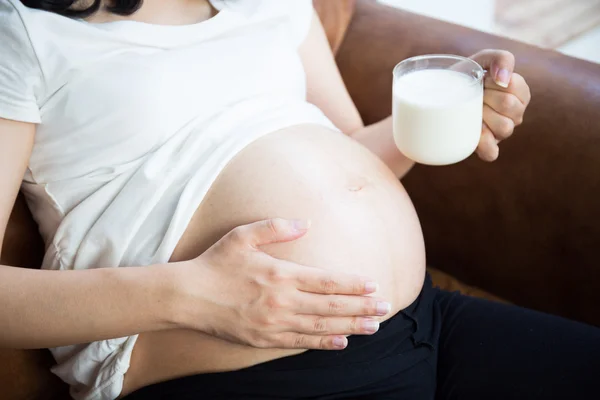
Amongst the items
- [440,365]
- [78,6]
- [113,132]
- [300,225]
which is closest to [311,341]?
[300,225]

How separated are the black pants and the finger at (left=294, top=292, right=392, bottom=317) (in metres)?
0.07

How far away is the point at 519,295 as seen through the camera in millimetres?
1270

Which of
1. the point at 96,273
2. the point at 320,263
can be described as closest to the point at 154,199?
the point at 96,273

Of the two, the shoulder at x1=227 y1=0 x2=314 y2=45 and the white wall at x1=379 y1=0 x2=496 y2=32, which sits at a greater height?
the shoulder at x1=227 y1=0 x2=314 y2=45

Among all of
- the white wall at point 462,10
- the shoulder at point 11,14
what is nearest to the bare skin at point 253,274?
the shoulder at point 11,14

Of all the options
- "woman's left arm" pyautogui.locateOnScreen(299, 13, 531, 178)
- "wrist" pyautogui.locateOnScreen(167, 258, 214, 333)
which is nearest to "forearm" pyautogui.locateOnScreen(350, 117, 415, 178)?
"woman's left arm" pyautogui.locateOnScreen(299, 13, 531, 178)

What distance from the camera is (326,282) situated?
0.79 metres

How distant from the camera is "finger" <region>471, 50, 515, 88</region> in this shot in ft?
3.06

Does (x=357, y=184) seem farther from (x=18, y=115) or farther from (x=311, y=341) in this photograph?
(x=18, y=115)

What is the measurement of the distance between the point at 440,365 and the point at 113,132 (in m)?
0.56

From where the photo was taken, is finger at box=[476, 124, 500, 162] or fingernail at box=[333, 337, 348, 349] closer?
fingernail at box=[333, 337, 348, 349]

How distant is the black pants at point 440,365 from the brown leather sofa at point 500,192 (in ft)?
0.72

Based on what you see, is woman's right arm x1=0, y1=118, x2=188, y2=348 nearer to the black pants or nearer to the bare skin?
the bare skin

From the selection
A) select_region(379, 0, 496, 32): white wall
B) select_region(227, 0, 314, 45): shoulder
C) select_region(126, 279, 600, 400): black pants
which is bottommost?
select_region(379, 0, 496, 32): white wall
